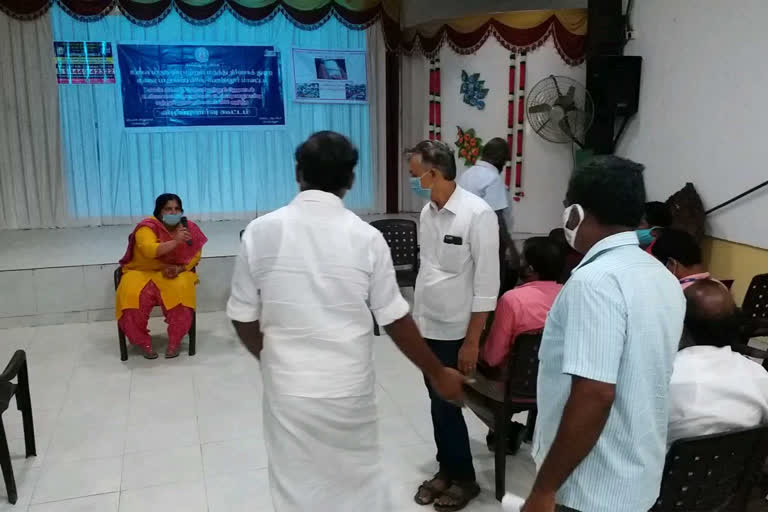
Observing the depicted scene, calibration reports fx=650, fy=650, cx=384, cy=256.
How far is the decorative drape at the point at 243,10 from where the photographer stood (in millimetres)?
6168

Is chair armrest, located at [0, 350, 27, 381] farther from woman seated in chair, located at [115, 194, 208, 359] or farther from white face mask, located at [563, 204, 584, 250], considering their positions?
white face mask, located at [563, 204, 584, 250]

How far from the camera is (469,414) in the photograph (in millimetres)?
3205

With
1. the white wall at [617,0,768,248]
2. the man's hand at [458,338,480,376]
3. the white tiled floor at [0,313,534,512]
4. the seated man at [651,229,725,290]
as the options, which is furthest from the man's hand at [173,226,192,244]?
the white wall at [617,0,768,248]

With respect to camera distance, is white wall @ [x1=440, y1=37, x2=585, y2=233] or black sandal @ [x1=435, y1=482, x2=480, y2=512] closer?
black sandal @ [x1=435, y1=482, x2=480, y2=512]

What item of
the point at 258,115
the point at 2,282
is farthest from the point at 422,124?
the point at 2,282

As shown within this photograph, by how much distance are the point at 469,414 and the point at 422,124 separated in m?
4.83

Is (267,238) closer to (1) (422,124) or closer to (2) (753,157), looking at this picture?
(2) (753,157)

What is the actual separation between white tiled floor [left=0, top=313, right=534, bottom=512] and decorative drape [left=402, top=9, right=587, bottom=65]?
3497 millimetres

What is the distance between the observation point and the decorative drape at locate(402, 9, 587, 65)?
6027 mm

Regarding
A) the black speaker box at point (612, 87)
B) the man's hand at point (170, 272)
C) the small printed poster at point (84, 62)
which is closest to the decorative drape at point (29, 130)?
the small printed poster at point (84, 62)

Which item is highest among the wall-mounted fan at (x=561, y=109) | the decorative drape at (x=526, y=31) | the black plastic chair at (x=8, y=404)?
the decorative drape at (x=526, y=31)

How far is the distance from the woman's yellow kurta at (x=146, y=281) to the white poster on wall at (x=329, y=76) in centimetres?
348

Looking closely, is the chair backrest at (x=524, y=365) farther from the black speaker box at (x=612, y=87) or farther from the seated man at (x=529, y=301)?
the black speaker box at (x=612, y=87)

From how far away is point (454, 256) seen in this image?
227cm
